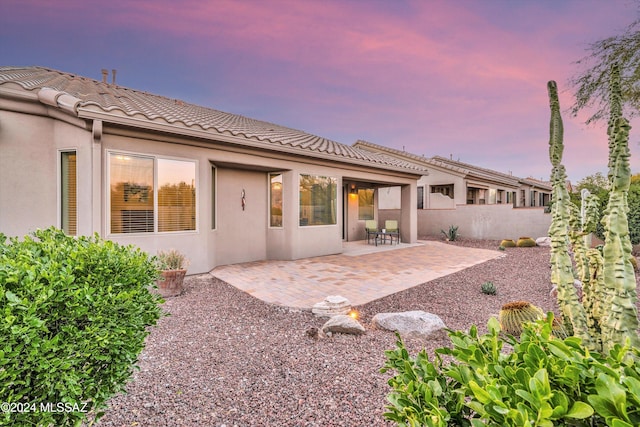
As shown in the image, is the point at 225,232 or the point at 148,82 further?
the point at 148,82

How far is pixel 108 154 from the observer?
6.13m

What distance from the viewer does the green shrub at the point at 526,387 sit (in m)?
0.81

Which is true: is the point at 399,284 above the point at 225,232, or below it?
below

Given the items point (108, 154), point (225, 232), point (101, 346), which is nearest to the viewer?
point (101, 346)

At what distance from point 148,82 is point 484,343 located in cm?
1520

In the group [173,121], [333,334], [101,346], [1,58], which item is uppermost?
[1,58]

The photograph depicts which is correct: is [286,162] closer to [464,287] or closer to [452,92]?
[464,287]

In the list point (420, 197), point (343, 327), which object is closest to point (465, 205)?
point (420, 197)

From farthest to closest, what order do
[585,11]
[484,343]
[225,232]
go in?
[225,232], [585,11], [484,343]

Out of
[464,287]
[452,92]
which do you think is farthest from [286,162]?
[452,92]

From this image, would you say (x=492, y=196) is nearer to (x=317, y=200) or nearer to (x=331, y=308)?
(x=317, y=200)

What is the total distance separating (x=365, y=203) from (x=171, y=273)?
11526 millimetres

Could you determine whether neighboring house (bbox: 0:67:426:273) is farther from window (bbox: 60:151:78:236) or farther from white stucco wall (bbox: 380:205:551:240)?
white stucco wall (bbox: 380:205:551:240)

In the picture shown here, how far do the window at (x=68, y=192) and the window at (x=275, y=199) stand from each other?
512 centimetres
